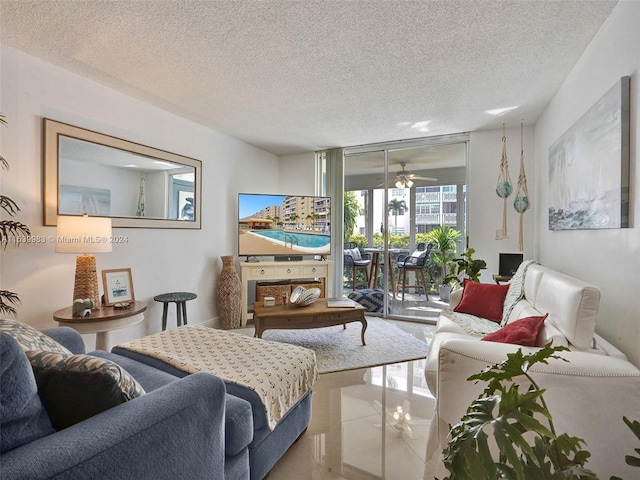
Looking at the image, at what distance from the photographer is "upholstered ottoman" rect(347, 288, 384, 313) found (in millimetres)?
4766

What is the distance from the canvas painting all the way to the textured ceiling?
1.93 ft

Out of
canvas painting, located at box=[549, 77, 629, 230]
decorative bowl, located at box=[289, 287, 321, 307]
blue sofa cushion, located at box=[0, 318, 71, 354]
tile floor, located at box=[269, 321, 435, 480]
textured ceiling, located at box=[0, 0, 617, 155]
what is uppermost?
textured ceiling, located at box=[0, 0, 617, 155]

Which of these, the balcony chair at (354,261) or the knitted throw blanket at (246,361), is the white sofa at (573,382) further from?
the balcony chair at (354,261)

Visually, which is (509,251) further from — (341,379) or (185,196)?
(185,196)

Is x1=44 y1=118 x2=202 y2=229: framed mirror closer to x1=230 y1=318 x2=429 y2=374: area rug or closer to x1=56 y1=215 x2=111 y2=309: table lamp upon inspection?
x1=56 y1=215 x2=111 y2=309: table lamp

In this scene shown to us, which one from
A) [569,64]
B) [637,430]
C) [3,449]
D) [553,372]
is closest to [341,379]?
[553,372]

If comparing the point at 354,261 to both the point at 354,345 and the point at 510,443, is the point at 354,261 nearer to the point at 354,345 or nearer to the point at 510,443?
the point at 354,345

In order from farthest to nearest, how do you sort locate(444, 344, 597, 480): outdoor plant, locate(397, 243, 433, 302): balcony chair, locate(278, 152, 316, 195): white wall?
1. locate(278, 152, 316, 195): white wall
2. locate(397, 243, 433, 302): balcony chair
3. locate(444, 344, 597, 480): outdoor plant

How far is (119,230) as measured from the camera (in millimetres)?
2980

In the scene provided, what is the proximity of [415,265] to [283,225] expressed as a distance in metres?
2.02

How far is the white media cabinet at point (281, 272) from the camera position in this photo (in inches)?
167

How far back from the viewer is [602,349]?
1453 millimetres

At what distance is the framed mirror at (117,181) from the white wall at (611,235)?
12.0ft

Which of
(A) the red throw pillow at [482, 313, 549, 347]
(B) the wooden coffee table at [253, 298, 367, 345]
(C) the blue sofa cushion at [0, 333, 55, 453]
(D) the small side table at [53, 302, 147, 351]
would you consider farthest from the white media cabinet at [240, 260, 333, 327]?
(C) the blue sofa cushion at [0, 333, 55, 453]
